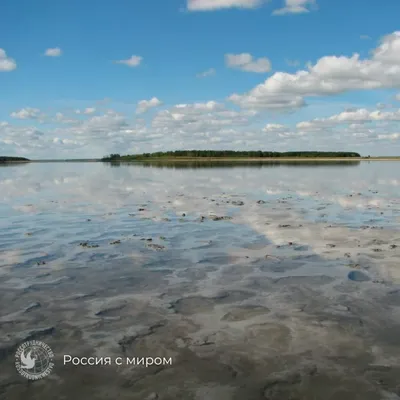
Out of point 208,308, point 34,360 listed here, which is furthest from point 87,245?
point 34,360

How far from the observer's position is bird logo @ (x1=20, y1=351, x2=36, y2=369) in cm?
716

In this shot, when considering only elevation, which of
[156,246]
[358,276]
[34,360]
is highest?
[156,246]

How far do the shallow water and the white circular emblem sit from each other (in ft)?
0.48

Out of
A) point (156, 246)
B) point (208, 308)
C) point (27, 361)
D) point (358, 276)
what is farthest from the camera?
point (156, 246)

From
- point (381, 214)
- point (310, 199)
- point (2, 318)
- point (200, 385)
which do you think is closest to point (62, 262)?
point (2, 318)

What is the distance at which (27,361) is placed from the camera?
7.29m

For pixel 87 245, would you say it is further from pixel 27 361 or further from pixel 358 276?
pixel 358 276

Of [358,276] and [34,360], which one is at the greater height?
[358,276]

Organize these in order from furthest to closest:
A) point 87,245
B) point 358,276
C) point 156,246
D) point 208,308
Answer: point 87,245 < point 156,246 < point 358,276 < point 208,308

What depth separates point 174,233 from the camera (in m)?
19.1

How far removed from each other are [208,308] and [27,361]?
13.4ft

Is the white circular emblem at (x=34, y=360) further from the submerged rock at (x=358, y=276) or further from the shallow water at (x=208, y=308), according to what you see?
the submerged rock at (x=358, y=276)

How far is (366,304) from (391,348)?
7.53ft

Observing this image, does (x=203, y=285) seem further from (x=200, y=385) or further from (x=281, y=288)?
(x=200, y=385)
